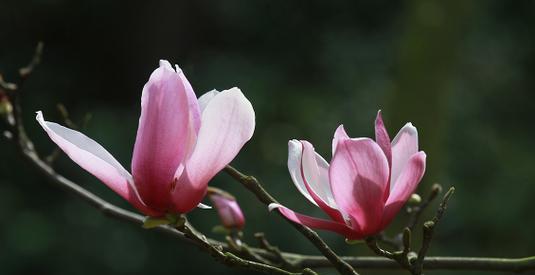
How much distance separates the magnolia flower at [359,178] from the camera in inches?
28.0

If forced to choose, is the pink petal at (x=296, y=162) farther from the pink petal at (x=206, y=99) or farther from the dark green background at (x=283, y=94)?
the dark green background at (x=283, y=94)

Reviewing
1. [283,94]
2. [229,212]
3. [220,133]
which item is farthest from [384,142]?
[283,94]

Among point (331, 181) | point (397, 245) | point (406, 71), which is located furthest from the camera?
point (406, 71)

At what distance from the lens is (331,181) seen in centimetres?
72

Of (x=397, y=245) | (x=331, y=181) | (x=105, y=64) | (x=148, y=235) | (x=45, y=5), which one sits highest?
(x=331, y=181)

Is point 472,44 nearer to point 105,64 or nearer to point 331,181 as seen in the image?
point 105,64

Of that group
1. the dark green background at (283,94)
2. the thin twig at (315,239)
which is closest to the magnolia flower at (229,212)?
the thin twig at (315,239)

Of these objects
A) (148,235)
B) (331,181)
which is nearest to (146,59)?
(148,235)

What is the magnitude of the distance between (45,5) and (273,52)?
Result: 4.24 ft

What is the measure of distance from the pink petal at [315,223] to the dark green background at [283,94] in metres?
2.09

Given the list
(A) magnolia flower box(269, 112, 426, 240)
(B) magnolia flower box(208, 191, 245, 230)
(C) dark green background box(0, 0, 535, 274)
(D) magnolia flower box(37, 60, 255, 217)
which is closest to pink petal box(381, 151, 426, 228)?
(A) magnolia flower box(269, 112, 426, 240)

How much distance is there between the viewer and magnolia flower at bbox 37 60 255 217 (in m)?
0.69

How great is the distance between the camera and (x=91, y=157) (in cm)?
69

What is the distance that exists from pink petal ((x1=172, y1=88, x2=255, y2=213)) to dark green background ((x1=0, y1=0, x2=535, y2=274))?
2.16 m
